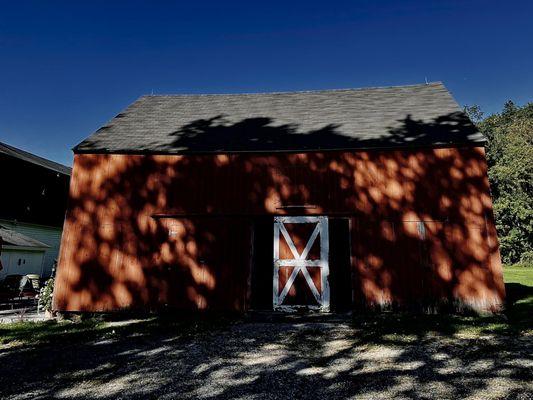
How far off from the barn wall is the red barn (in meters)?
0.03

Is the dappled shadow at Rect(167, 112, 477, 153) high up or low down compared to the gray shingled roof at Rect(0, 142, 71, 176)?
down

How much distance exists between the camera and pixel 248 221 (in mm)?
9844

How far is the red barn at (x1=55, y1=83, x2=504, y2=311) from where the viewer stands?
911 centimetres

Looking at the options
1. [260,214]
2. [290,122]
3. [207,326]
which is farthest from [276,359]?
[290,122]

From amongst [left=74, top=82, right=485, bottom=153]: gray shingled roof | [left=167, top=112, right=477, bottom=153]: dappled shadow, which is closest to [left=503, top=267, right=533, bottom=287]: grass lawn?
[left=74, top=82, right=485, bottom=153]: gray shingled roof

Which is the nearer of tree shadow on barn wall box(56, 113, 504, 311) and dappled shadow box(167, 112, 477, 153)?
tree shadow on barn wall box(56, 113, 504, 311)

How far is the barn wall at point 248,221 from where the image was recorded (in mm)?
9070

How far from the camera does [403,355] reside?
19.0ft

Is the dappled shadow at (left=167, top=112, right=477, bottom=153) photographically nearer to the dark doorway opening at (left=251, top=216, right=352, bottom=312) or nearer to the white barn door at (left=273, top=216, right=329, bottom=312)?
the white barn door at (left=273, top=216, right=329, bottom=312)

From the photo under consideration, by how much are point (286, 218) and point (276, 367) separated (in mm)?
4811

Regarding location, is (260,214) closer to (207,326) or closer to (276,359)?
(207,326)

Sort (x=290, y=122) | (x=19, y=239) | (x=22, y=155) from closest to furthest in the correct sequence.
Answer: (x=290, y=122), (x=19, y=239), (x=22, y=155)

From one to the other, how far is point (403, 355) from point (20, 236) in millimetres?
20589

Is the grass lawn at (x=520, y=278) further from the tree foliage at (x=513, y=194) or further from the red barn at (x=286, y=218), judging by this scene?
the tree foliage at (x=513, y=194)
